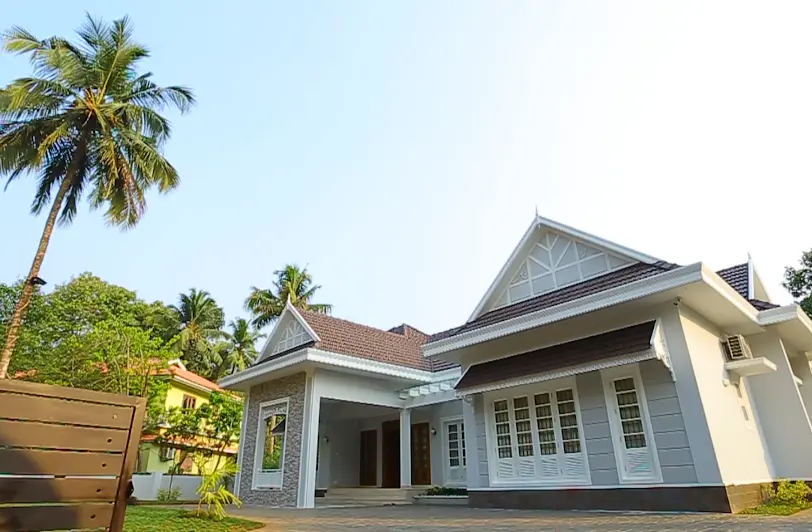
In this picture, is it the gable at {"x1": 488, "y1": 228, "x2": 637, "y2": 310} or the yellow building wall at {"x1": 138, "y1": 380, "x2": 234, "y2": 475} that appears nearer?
the gable at {"x1": 488, "y1": 228, "x2": 637, "y2": 310}

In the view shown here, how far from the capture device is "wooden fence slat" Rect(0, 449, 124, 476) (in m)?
2.49

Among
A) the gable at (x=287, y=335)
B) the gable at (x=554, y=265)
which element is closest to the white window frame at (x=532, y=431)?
the gable at (x=554, y=265)

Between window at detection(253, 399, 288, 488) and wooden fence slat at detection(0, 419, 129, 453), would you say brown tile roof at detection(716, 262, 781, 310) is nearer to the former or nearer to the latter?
wooden fence slat at detection(0, 419, 129, 453)

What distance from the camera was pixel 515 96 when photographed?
10586 millimetres

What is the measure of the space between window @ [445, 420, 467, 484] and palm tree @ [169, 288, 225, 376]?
20192 mm

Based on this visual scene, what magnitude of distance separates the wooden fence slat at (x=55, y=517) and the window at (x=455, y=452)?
11.2m

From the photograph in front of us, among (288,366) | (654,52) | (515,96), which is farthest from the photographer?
(288,366)

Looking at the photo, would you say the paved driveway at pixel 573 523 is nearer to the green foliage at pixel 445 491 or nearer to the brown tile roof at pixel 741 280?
the brown tile roof at pixel 741 280

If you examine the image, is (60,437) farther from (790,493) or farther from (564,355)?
(790,493)

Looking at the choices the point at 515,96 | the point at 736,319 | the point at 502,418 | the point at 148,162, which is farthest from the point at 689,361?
the point at 148,162

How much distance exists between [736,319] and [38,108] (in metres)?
16.3

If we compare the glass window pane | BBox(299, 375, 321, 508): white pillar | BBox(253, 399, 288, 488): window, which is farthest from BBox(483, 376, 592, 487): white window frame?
the glass window pane

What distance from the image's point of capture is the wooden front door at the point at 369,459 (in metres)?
15.5

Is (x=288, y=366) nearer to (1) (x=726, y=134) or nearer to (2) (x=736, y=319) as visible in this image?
(2) (x=736, y=319)
